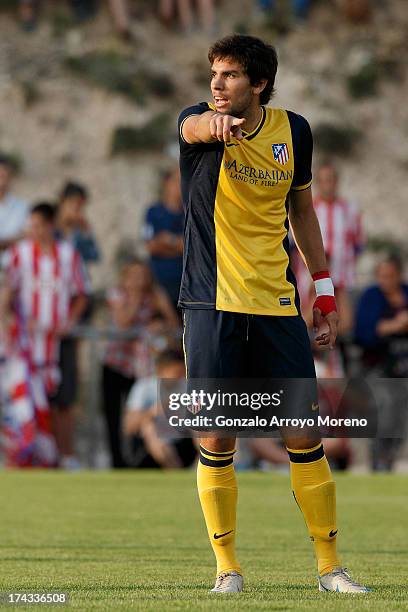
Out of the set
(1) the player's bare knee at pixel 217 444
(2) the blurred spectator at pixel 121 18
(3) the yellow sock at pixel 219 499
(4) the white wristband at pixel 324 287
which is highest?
(2) the blurred spectator at pixel 121 18

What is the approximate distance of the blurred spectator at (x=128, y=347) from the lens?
13.9 meters

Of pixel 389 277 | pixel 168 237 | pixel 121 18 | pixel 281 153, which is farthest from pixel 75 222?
pixel 121 18

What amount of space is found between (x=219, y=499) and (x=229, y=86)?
1595mm

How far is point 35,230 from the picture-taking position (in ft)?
44.1

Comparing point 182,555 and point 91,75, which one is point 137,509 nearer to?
point 182,555

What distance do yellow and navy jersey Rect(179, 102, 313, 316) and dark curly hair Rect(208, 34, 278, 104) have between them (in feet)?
0.62

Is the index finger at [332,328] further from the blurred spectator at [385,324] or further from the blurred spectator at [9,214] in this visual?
the blurred spectator at [9,214]

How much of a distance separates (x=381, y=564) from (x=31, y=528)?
2525 mm

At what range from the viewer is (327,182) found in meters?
13.6

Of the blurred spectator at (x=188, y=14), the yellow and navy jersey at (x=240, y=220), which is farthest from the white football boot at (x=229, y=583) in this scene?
the blurred spectator at (x=188, y=14)

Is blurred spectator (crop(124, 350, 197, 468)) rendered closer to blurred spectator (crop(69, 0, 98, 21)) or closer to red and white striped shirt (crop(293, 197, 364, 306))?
red and white striped shirt (crop(293, 197, 364, 306))

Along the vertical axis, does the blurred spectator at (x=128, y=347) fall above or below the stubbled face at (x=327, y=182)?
below

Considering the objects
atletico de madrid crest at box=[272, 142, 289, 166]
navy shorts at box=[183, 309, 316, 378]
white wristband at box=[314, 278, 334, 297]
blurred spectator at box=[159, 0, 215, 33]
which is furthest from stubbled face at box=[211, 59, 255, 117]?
blurred spectator at box=[159, 0, 215, 33]

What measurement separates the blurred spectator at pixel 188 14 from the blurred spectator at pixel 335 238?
28.8m
